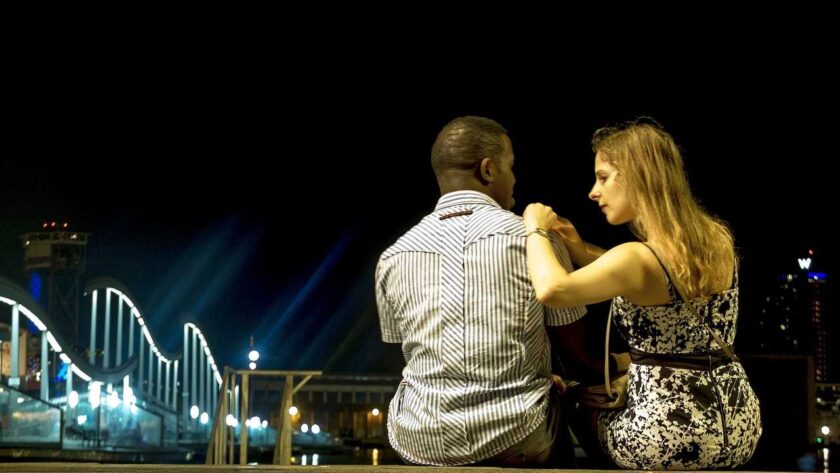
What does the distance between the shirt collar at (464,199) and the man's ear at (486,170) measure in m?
0.06

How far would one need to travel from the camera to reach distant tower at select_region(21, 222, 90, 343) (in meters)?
66.3

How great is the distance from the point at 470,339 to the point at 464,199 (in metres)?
0.52

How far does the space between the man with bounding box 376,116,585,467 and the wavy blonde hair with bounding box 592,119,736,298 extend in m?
0.31

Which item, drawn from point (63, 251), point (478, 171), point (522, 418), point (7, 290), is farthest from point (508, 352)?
point (63, 251)

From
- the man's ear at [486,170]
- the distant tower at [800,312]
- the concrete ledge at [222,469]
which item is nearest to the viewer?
the concrete ledge at [222,469]

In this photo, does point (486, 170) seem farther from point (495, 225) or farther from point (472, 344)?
point (472, 344)

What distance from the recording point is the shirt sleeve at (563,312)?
3502mm

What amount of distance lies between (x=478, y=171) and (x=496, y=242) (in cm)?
36

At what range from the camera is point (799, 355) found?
4.22 metres

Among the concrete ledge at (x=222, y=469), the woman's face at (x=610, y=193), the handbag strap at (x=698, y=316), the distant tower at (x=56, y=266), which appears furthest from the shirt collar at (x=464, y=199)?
the distant tower at (x=56, y=266)

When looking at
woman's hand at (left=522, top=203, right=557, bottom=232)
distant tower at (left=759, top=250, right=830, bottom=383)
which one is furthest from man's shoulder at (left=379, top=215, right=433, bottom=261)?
distant tower at (left=759, top=250, right=830, bottom=383)

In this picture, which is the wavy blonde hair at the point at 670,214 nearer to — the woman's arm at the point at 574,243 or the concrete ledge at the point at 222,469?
the woman's arm at the point at 574,243

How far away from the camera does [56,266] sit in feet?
220

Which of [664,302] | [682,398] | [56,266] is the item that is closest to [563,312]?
[664,302]
